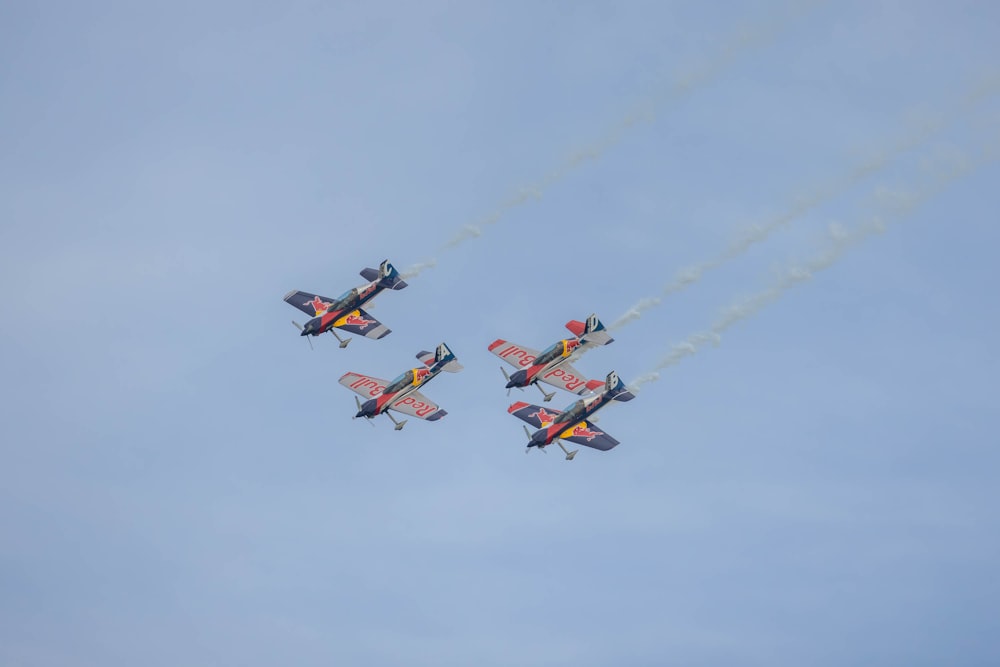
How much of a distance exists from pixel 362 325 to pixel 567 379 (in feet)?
63.4

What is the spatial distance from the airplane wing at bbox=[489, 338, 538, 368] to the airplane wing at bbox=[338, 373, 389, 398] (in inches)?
422

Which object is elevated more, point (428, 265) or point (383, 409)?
point (428, 265)

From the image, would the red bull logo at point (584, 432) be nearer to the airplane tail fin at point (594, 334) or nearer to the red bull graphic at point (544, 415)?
the red bull graphic at point (544, 415)

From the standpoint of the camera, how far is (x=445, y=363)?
144 meters

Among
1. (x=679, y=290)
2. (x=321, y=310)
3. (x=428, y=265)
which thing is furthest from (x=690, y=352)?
(x=321, y=310)

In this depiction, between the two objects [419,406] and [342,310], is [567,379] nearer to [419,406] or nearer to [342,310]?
[419,406]

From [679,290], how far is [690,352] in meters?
5.33

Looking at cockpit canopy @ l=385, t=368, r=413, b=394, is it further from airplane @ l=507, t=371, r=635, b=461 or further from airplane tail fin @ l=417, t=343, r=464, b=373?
airplane @ l=507, t=371, r=635, b=461

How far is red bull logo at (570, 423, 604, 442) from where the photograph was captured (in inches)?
5477

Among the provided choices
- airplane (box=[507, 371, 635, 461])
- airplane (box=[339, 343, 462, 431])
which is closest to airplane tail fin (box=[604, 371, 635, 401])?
airplane (box=[507, 371, 635, 461])

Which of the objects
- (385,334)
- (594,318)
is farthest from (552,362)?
(385,334)

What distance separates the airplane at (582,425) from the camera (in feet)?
454

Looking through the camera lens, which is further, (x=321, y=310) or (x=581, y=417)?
(x=321, y=310)

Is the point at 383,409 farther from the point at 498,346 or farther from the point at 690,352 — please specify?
the point at 690,352
